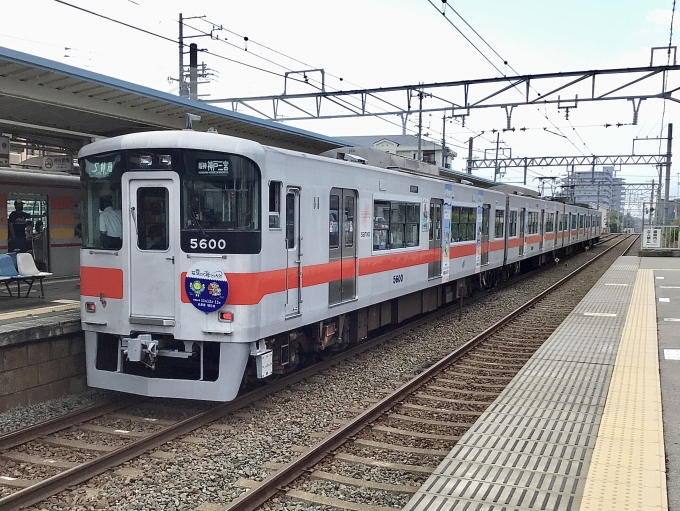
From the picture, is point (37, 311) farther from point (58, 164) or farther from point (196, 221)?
point (58, 164)

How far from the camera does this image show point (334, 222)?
8352 mm

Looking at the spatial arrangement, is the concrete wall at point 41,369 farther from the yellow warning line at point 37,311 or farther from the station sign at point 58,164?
the station sign at point 58,164

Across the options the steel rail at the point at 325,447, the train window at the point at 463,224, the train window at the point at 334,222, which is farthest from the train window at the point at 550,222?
the train window at the point at 334,222

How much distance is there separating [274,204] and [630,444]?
4131 mm

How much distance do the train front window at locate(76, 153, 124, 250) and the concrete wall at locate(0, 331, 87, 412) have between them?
125 cm

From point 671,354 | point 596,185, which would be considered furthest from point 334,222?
point 596,185

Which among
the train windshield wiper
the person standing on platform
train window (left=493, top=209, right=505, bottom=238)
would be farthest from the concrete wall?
train window (left=493, top=209, right=505, bottom=238)

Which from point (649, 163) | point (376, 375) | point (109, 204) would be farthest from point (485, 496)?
point (649, 163)

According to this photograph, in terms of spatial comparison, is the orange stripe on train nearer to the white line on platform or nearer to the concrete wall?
the concrete wall

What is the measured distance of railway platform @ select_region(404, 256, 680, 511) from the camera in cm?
438

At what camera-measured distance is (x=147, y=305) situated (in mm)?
6609

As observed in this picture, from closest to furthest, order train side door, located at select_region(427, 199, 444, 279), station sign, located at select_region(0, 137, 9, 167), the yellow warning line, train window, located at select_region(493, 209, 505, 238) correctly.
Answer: the yellow warning line < station sign, located at select_region(0, 137, 9, 167) < train side door, located at select_region(427, 199, 444, 279) < train window, located at select_region(493, 209, 505, 238)

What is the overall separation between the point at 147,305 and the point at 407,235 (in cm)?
546

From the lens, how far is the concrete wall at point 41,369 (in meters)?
6.71
